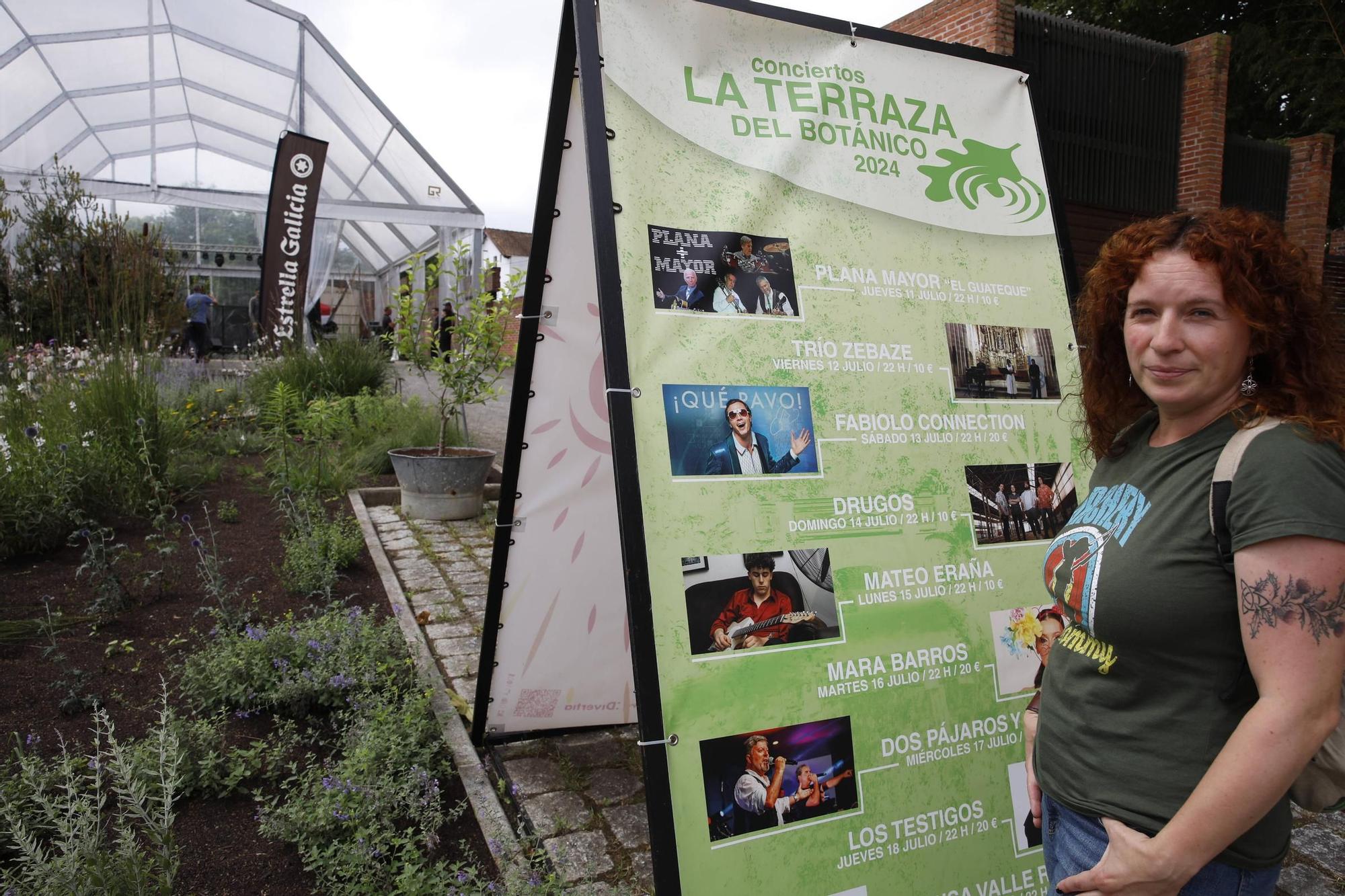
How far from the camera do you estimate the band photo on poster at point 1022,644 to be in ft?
6.97

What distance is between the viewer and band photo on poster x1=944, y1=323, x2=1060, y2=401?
7.48ft

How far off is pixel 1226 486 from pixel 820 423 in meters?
0.94

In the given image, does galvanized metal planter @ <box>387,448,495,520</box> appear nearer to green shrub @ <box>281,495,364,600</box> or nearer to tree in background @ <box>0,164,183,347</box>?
green shrub @ <box>281,495,364,600</box>

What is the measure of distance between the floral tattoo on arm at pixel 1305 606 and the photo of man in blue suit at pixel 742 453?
100cm

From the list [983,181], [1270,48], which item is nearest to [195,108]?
[1270,48]

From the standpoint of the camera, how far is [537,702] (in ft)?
10.2


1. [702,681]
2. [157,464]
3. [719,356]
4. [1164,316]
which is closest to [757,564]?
[702,681]

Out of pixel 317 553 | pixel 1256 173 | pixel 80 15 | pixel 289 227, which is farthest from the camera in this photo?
pixel 1256 173

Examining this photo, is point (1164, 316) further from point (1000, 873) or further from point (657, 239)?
point (1000, 873)

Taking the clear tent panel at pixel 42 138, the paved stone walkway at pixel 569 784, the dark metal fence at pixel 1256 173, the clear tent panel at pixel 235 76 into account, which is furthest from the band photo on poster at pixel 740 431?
the dark metal fence at pixel 1256 173

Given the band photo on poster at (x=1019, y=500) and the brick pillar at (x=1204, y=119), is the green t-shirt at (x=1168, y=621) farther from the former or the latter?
the brick pillar at (x=1204, y=119)

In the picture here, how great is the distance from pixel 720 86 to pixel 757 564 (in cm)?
116

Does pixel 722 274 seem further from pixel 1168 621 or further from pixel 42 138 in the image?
pixel 42 138

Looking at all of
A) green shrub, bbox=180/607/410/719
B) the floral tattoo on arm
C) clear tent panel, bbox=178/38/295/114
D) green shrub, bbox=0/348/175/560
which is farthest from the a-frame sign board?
clear tent panel, bbox=178/38/295/114
